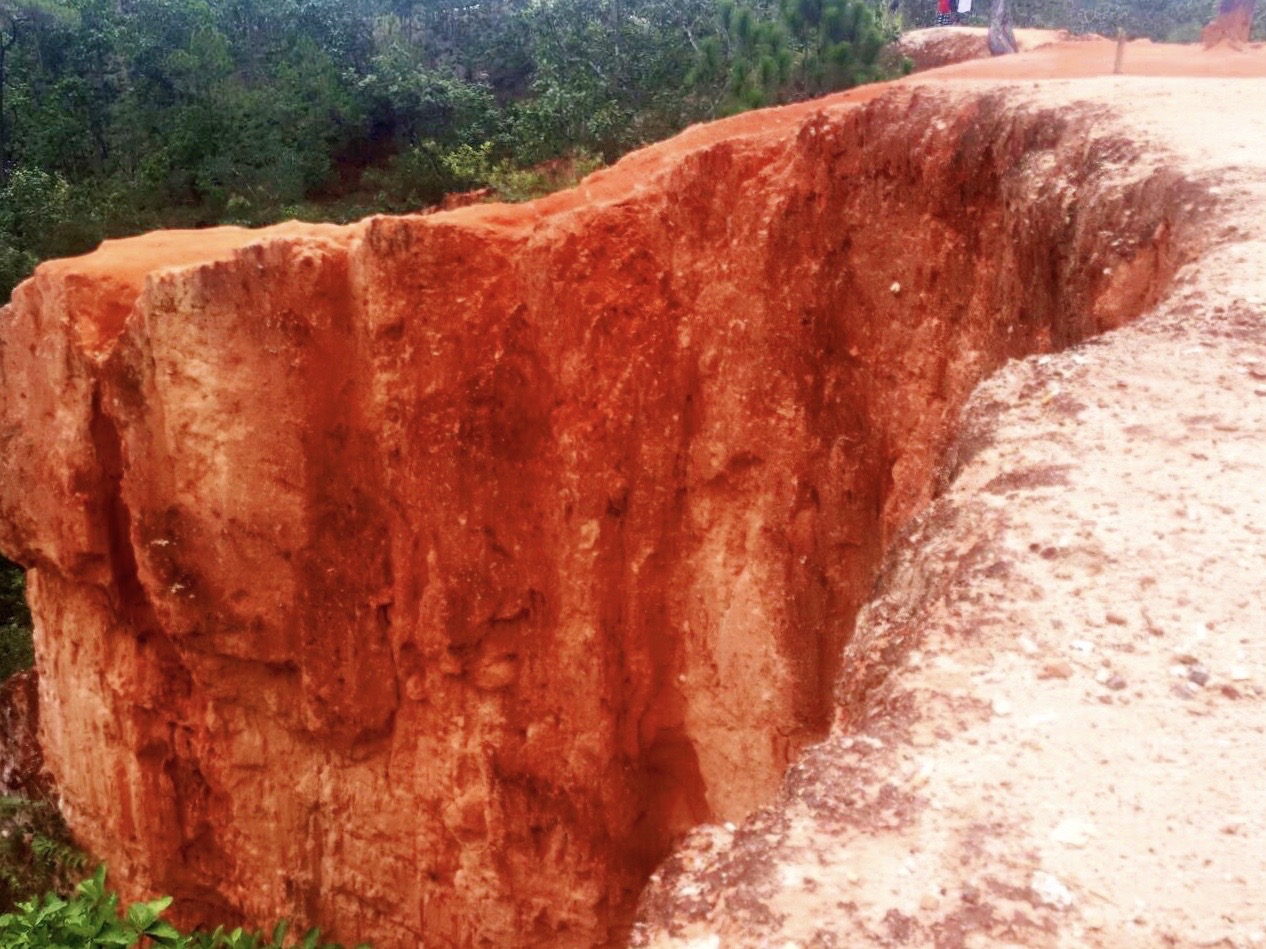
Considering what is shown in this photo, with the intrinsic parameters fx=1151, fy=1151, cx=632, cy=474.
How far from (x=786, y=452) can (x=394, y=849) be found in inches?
166

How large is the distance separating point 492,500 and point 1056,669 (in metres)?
5.59

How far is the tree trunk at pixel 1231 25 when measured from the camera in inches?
443

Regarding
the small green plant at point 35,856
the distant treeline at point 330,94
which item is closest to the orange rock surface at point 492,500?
the small green plant at point 35,856

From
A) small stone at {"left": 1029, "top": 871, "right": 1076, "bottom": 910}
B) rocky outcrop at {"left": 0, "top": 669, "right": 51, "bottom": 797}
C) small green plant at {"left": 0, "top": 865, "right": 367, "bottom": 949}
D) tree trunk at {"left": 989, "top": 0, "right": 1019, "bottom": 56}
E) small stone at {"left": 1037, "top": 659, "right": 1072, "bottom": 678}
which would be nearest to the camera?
small stone at {"left": 1029, "top": 871, "right": 1076, "bottom": 910}

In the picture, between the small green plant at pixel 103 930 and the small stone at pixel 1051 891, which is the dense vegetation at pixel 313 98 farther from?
the small stone at pixel 1051 891

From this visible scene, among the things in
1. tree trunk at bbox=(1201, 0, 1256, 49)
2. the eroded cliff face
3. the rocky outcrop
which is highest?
tree trunk at bbox=(1201, 0, 1256, 49)

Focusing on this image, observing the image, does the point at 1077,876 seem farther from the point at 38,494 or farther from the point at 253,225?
the point at 253,225

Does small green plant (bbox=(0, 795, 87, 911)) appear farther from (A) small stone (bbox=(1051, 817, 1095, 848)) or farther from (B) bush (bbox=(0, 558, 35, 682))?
(A) small stone (bbox=(1051, 817, 1095, 848))

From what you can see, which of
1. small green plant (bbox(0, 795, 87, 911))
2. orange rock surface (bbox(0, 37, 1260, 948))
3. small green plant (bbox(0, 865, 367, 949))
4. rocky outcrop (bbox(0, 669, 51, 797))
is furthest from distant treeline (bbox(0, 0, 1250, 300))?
small green plant (bbox(0, 865, 367, 949))

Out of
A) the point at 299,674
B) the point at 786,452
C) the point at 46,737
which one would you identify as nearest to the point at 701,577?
the point at 786,452

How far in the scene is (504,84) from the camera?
25734 mm

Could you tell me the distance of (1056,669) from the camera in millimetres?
2391

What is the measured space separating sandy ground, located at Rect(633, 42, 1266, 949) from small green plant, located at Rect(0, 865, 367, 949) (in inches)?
278

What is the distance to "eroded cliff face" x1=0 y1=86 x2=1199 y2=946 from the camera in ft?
21.6
